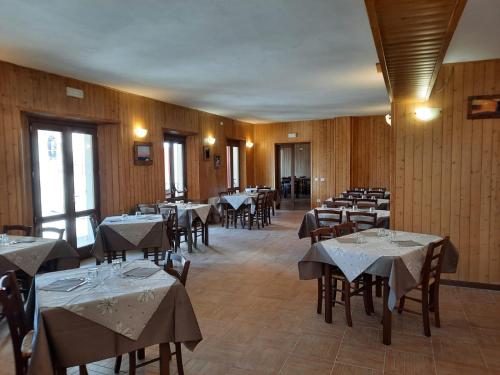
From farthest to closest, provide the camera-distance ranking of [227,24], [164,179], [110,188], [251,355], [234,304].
A: 1. [164,179]
2. [110,188]
3. [234,304]
4. [227,24]
5. [251,355]

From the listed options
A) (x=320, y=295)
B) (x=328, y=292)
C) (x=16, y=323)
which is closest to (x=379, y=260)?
(x=328, y=292)

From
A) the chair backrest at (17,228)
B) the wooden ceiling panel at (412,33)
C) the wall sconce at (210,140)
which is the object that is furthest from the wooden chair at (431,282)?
the wall sconce at (210,140)

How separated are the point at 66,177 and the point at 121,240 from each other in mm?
1674

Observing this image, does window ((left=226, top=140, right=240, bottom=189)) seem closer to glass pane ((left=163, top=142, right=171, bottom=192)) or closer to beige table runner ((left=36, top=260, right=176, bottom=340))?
glass pane ((left=163, top=142, right=171, bottom=192))

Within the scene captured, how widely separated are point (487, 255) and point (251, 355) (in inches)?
125

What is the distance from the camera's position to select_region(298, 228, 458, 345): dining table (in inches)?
114

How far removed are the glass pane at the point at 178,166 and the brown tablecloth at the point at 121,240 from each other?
3629mm

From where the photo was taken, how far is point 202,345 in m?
3.00

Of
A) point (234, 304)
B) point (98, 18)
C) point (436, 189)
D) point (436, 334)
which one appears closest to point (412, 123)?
point (436, 189)

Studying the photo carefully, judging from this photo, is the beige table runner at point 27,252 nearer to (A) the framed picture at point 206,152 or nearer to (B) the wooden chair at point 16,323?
(B) the wooden chair at point 16,323

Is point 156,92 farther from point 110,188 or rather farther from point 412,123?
point 412,123

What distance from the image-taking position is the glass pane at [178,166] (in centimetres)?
861

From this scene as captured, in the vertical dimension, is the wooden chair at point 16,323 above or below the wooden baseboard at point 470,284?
above

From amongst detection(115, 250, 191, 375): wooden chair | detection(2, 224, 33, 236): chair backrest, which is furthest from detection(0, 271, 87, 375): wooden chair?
detection(2, 224, 33, 236): chair backrest
